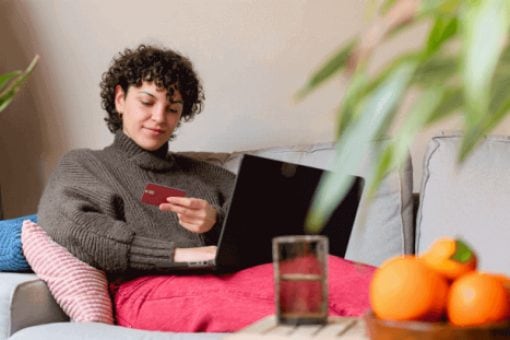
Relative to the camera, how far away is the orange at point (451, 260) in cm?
85

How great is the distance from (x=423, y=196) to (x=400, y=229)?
104 mm

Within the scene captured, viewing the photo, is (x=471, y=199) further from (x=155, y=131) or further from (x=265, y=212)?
(x=155, y=131)

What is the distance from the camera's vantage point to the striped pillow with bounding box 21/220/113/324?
5.35 feet

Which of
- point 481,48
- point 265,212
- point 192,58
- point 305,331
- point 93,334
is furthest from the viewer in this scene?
point 192,58

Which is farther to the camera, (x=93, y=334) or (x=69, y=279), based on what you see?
(x=69, y=279)

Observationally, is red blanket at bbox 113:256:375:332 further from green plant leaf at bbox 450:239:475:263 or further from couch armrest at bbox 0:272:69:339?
green plant leaf at bbox 450:239:475:263

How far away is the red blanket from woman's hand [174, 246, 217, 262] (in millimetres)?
44

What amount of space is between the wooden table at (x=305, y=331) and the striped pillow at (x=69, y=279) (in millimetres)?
691

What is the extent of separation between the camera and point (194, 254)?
174 cm

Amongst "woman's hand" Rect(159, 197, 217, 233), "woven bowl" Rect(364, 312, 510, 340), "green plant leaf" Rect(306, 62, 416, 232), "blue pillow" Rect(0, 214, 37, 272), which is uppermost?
"green plant leaf" Rect(306, 62, 416, 232)

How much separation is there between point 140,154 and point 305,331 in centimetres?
118

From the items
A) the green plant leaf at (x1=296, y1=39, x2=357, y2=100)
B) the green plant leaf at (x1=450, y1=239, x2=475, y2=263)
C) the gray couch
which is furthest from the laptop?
the green plant leaf at (x1=296, y1=39, x2=357, y2=100)

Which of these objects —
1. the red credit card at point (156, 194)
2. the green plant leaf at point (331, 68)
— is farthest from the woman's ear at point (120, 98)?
the green plant leaf at point (331, 68)

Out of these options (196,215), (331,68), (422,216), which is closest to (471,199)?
(422,216)
